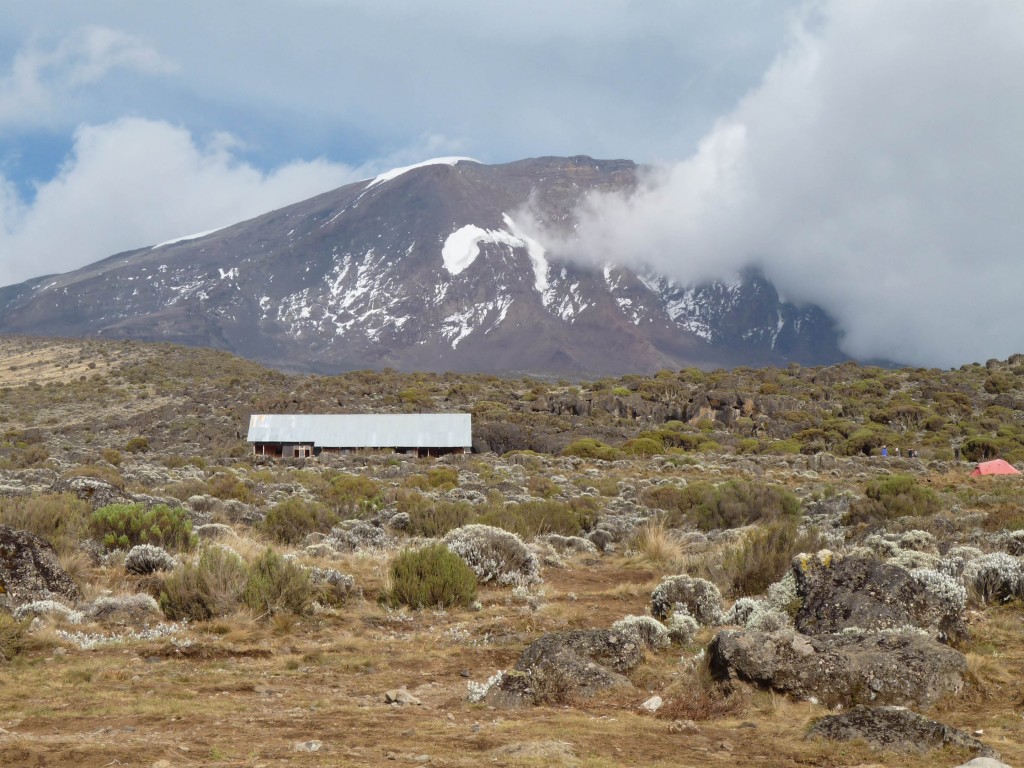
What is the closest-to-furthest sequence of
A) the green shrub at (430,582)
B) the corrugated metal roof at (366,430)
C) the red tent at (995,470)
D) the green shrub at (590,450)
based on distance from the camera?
1. the green shrub at (430,582)
2. the red tent at (995,470)
3. the green shrub at (590,450)
4. the corrugated metal roof at (366,430)

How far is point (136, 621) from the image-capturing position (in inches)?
346

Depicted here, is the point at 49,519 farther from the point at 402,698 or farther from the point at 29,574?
the point at 402,698

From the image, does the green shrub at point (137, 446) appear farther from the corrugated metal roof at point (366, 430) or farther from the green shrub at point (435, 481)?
the green shrub at point (435, 481)

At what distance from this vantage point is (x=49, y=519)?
12125mm

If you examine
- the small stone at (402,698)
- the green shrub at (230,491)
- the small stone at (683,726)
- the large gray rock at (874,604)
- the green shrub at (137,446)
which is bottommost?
A: the green shrub at (137,446)

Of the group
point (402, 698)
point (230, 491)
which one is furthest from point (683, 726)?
point (230, 491)

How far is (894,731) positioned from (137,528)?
10.5 meters

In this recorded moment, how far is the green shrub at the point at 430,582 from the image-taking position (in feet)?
32.7

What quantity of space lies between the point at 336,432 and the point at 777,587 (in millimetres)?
40322

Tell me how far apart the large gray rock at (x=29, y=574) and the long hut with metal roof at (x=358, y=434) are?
35.5 meters

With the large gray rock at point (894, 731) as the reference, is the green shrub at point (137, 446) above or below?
below

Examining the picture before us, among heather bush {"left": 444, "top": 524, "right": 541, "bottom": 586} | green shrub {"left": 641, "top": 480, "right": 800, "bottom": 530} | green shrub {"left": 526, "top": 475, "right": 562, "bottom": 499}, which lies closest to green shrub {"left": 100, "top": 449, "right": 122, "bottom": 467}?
green shrub {"left": 526, "top": 475, "right": 562, "bottom": 499}

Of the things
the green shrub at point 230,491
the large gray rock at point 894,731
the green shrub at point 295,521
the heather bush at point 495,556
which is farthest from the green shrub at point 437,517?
the large gray rock at point 894,731

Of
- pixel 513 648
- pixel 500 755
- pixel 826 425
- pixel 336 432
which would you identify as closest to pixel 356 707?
pixel 500 755
